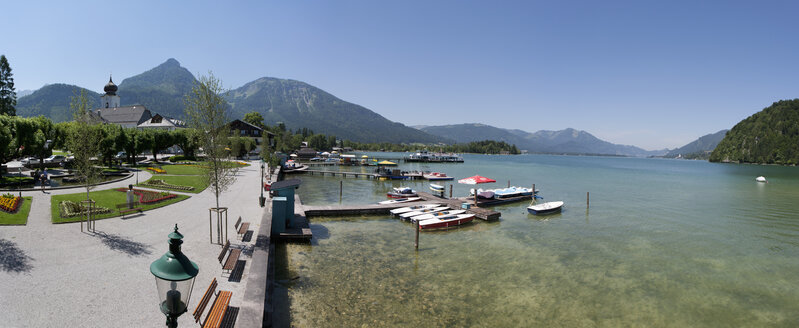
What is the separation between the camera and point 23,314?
867cm

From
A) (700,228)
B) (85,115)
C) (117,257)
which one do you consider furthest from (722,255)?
(85,115)

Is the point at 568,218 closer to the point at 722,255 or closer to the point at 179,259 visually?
the point at 722,255

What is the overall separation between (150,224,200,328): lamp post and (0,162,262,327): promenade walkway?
221 inches

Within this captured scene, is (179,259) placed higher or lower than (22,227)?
higher

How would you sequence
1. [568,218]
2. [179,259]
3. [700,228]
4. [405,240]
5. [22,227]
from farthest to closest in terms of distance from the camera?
[568,218], [700,228], [405,240], [22,227], [179,259]

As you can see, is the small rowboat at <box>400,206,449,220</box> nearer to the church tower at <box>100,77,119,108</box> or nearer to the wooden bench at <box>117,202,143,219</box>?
the wooden bench at <box>117,202,143,219</box>

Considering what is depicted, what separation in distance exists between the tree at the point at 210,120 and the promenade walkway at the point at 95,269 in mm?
3154

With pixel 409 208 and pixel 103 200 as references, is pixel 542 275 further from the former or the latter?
pixel 103 200

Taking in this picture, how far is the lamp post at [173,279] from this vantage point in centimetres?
409

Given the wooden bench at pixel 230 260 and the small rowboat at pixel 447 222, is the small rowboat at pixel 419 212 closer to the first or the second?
the small rowboat at pixel 447 222

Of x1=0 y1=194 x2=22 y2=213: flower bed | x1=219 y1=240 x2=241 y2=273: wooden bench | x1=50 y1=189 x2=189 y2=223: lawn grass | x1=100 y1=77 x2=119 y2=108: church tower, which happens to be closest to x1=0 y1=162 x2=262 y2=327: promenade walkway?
x1=219 y1=240 x2=241 y2=273: wooden bench

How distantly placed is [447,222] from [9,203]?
1000 inches

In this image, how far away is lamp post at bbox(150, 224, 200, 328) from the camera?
161 inches

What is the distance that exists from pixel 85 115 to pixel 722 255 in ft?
123
